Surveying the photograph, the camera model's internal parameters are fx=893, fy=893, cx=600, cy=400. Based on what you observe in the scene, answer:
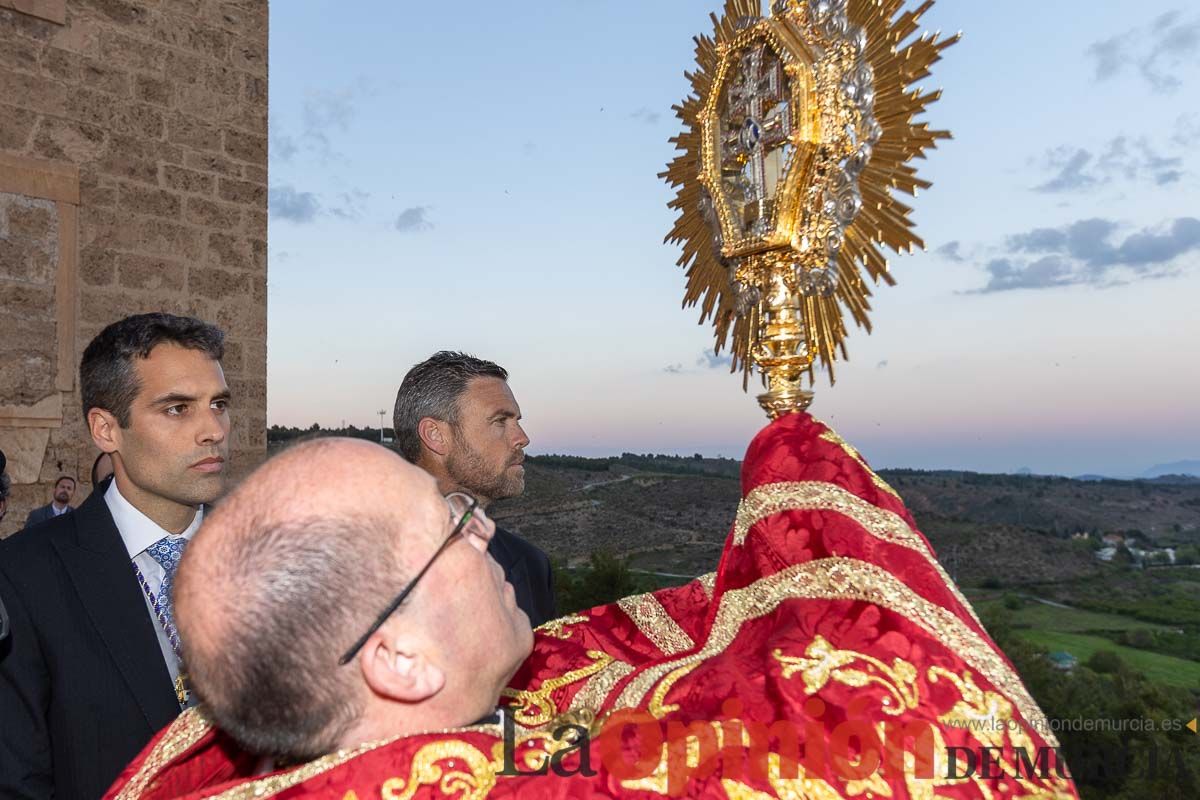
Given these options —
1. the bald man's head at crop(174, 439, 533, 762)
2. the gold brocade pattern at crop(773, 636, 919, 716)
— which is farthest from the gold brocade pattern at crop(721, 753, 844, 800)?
the bald man's head at crop(174, 439, 533, 762)

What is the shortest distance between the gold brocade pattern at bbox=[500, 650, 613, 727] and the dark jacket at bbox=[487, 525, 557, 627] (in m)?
1.30

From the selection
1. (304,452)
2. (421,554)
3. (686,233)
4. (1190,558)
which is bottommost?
(1190,558)

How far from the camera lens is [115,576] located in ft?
6.78

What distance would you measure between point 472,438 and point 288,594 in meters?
2.11

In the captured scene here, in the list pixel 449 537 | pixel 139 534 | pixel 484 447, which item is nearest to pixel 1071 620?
pixel 484 447

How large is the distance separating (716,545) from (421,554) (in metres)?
8.72

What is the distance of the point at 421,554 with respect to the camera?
113cm

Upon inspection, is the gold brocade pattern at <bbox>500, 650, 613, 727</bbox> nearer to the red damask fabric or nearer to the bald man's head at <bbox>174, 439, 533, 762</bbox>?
the red damask fabric

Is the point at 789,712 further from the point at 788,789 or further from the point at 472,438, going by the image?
the point at 472,438

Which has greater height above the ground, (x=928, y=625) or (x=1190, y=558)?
(x=928, y=625)

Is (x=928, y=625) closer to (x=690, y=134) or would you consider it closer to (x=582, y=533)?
(x=690, y=134)

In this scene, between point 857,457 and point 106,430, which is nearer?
point 857,457

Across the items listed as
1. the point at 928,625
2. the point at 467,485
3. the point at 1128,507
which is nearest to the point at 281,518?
the point at 928,625

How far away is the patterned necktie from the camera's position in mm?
2170
